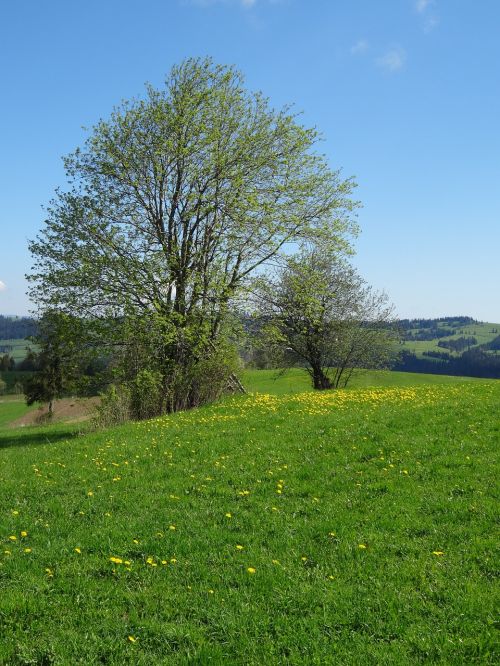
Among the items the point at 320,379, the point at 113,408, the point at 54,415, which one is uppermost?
the point at 113,408

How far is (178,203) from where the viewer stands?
79.1 ft

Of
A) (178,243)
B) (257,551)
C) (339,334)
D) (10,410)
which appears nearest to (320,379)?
(339,334)

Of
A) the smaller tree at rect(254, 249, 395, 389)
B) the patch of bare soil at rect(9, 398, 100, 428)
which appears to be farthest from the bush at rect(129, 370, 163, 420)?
the patch of bare soil at rect(9, 398, 100, 428)

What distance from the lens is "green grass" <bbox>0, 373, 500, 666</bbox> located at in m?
5.33

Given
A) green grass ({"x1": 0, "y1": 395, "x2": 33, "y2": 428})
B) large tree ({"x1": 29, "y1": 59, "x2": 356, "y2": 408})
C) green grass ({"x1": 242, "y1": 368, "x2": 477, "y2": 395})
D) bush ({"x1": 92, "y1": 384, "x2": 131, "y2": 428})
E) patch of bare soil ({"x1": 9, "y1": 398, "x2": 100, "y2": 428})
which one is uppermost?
large tree ({"x1": 29, "y1": 59, "x2": 356, "y2": 408})

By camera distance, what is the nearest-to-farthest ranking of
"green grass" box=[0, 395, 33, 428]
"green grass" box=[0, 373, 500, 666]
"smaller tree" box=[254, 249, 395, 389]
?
"green grass" box=[0, 373, 500, 666] < "smaller tree" box=[254, 249, 395, 389] < "green grass" box=[0, 395, 33, 428]

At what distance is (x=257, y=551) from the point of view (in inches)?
291

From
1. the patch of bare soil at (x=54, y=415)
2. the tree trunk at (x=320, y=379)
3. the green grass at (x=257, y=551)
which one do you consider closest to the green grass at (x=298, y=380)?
the tree trunk at (x=320, y=379)

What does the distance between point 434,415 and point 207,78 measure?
1885cm

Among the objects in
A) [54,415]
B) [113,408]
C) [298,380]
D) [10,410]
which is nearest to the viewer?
[113,408]

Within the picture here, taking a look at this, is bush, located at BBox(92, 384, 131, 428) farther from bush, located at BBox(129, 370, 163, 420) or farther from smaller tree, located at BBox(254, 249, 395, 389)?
smaller tree, located at BBox(254, 249, 395, 389)

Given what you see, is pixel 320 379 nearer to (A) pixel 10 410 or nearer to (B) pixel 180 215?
(B) pixel 180 215

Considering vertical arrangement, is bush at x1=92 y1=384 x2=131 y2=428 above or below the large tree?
below

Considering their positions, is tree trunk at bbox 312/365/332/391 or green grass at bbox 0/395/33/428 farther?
green grass at bbox 0/395/33/428
